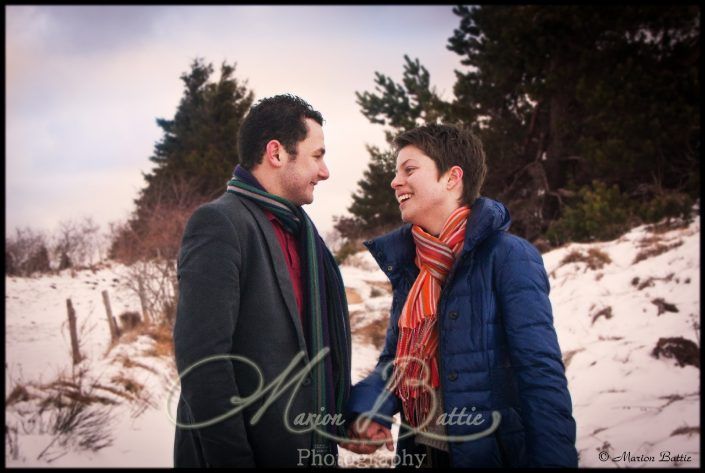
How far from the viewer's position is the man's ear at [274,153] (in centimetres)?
211

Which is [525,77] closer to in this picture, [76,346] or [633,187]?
[633,187]

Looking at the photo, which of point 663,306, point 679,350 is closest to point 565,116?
point 663,306

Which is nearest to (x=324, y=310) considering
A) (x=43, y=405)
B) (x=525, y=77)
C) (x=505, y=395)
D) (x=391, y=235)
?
(x=391, y=235)

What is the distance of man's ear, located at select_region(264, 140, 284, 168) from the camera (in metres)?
2.11

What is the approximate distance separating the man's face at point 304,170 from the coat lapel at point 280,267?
22 cm

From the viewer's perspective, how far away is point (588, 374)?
15.7 ft

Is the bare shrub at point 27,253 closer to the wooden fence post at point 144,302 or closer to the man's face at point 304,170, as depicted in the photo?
the wooden fence post at point 144,302

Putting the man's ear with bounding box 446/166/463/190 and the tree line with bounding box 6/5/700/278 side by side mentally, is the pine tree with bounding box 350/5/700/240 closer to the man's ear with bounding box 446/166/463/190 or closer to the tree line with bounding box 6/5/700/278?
the tree line with bounding box 6/5/700/278

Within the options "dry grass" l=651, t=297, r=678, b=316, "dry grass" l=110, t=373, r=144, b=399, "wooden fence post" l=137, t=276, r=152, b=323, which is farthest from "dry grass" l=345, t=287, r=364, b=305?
"dry grass" l=651, t=297, r=678, b=316

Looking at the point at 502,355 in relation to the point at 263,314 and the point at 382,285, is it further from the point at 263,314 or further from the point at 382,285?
the point at 382,285

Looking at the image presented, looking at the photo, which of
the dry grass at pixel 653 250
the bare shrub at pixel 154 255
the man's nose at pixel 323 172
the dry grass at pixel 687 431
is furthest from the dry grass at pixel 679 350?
the bare shrub at pixel 154 255

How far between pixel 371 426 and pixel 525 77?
13557 millimetres

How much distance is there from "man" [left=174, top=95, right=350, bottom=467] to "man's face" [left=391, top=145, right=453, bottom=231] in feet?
1.41

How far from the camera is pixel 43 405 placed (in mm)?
5117
